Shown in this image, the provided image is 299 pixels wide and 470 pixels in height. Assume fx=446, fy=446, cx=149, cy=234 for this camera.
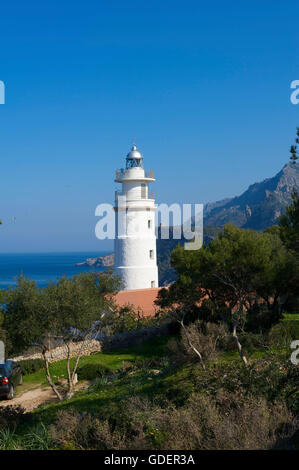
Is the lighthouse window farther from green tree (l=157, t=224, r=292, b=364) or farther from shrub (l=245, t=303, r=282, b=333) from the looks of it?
green tree (l=157, t=224, r=292, b=364)

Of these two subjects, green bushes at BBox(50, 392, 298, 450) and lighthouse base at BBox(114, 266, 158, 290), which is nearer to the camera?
green bushes at BBox(50, 392, 298, 450)

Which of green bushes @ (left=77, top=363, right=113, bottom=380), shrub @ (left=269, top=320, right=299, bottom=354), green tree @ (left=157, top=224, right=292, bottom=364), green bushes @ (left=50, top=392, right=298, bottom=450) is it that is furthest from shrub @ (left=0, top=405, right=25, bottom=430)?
shrub @ (left=269, top=320, right=299, bottom=354)

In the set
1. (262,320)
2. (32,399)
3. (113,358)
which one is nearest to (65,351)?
(113,358)

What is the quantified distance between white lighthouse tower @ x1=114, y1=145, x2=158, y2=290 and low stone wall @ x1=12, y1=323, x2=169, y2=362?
11.4m

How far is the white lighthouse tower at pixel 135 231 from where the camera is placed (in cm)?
3631

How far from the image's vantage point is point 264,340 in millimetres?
15578

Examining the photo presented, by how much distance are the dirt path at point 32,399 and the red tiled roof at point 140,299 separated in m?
12.0

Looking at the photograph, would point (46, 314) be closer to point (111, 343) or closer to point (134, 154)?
point (111, 343)

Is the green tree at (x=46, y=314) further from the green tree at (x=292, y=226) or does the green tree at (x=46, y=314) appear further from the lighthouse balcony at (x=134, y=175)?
the lighthouse balcony at (x=134, y=175)

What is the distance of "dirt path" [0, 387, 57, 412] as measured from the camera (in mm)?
15555

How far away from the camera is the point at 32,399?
1625 centimetres

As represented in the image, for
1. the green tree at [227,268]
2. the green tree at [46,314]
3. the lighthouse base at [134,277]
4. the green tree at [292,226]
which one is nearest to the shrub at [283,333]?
the green tree at [227,268]
